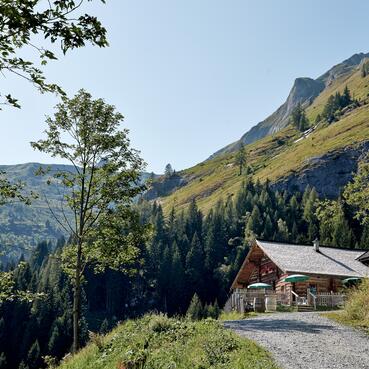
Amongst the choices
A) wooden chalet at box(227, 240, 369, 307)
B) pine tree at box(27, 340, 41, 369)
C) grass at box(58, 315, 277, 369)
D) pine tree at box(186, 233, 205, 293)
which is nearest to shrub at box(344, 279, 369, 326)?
grass at box(58, 315, 277, 369)

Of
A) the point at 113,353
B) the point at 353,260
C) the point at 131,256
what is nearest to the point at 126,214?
the point at 131,256

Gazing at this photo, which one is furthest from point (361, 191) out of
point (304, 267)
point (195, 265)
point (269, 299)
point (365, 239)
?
point (195, 265)

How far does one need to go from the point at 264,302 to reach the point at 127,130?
64.8 feet

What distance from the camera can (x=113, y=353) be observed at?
53.3 feet

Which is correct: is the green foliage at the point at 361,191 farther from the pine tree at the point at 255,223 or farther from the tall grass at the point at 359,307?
the pine tree at the point at 255,223

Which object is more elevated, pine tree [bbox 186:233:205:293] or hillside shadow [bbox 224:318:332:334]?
pine tree [bbox 186:233:205:293]

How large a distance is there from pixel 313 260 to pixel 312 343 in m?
A: 33.3

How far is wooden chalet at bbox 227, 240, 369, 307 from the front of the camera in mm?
43938

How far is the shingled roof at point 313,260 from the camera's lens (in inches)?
1765

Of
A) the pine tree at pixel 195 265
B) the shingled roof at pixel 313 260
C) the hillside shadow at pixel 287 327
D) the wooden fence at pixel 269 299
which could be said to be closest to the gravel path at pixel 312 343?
the hillside shadow at pixel 287 327

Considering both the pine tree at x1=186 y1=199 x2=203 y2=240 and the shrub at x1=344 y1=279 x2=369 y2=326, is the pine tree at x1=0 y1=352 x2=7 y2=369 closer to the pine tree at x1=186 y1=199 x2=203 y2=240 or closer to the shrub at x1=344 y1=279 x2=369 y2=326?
the pine tree at x1=186 y1=199 x2=203 y2=240

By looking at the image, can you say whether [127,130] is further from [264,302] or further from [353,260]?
[353,260]

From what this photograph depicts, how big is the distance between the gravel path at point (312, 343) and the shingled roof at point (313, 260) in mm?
24098

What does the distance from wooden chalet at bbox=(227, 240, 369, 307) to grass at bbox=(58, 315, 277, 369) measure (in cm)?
2232
